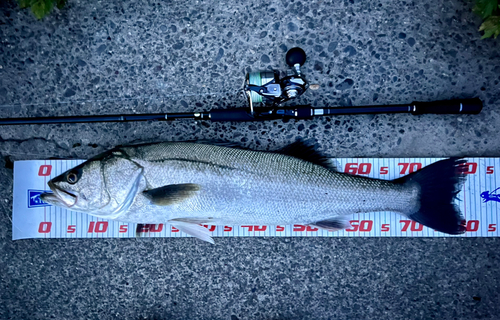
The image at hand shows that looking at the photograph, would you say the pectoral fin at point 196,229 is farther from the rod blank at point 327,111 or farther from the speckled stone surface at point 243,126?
the rod blank at point 327,111

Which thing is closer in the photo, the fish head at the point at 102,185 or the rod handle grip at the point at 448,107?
the fish head at the point at 102,185

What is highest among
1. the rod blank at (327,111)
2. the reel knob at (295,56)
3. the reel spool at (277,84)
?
the reel knob at (295,56)

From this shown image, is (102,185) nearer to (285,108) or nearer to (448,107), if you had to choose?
(285,108)

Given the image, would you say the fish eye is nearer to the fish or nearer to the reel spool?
the fish

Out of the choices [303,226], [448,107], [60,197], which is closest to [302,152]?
[303,226]

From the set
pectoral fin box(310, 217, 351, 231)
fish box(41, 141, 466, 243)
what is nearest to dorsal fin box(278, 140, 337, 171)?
fish box(41, 141, 466, 243)

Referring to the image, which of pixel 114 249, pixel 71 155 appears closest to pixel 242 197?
pixel 114 249

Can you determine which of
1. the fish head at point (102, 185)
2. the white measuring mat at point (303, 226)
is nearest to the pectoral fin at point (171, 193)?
the fish head at point (102, 185)
